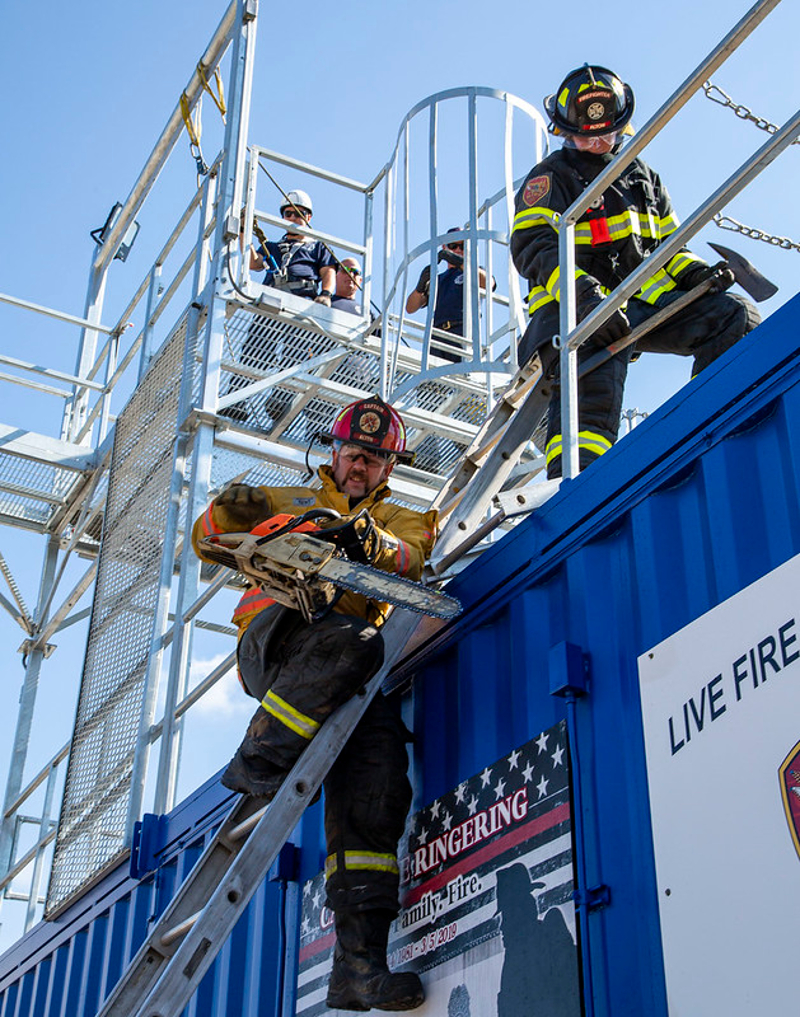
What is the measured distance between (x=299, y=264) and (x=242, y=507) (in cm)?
529

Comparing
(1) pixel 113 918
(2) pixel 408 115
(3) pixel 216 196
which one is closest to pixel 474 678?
(1) pixel 113 918

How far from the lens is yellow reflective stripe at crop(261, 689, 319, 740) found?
4852 millimetres

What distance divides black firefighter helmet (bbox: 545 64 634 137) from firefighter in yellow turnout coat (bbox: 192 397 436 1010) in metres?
2.32

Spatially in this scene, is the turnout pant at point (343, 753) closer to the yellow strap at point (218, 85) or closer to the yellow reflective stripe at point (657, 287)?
the yellow reflective stripe at point (657, 287)

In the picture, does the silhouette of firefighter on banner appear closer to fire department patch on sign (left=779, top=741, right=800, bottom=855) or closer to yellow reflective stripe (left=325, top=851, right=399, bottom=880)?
yellow reflective stripe (left=325, top=851, right=399, bottom=880)

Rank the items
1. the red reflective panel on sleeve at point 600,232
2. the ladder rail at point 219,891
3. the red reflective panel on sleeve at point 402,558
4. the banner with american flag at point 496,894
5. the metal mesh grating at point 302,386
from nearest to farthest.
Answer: the banner with american flag at point 496,894, the ladder rail at point 219,891, the red reflective panel on sleeve at point 402,558, the red reflective panel on sleeve at point 600,232, the metal mesh grating at point 302,386

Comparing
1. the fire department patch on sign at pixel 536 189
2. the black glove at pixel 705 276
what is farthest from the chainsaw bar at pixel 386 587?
the fire department patch on sign at pixel 536 189

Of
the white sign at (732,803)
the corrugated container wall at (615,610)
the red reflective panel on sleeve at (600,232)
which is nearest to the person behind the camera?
the white sign at (732,803)

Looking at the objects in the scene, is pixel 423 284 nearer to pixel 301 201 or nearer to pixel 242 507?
pixel 301 201

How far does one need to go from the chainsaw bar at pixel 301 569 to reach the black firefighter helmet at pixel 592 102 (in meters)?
2.75

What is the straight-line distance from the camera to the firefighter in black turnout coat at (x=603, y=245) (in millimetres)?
6121

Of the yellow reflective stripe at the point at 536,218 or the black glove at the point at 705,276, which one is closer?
the black glove at the point at 705,276

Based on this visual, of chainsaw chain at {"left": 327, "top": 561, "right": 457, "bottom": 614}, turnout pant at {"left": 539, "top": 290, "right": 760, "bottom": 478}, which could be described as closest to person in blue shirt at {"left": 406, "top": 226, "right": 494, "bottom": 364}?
turnout pant at {"left": 539, "top": 290, "right": 760, "bottom": 478}

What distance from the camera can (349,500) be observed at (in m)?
5.49
